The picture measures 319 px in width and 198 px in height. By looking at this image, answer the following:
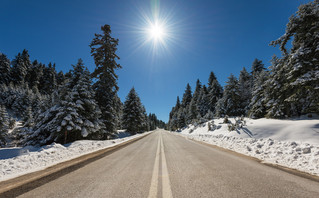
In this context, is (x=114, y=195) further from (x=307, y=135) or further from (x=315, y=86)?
(x=315, y=86)

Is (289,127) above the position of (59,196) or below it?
above

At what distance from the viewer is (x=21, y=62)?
62906mm

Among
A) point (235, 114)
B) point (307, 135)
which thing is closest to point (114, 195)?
point (307, 135)

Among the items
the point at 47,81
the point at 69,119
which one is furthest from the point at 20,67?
the point at 69,119

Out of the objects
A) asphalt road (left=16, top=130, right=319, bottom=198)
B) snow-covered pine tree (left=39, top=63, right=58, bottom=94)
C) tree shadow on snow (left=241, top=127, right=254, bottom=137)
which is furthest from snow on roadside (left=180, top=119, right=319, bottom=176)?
snow-covered pine tree (left=39, top=63, right=58, bottom=94)

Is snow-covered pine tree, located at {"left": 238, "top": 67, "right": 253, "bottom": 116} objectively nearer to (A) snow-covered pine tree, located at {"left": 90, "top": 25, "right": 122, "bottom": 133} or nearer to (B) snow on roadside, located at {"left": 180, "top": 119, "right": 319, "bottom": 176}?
(B) snow on roadside, located at {"left": 180, "top": 119, "right": 319, "bottom": 176}

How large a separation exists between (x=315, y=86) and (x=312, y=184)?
1125cm

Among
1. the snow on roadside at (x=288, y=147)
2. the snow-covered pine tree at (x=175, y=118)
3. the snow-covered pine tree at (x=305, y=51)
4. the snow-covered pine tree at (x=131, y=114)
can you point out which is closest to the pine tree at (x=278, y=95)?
the snow-covered pine tree at (x=305, y=51)

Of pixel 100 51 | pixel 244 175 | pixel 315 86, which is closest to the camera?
pixel 244 175

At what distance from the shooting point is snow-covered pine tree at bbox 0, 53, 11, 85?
5519 centimetres

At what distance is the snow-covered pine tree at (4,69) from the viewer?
5519 cm

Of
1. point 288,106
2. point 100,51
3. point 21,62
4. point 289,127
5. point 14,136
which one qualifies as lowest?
point 14,136

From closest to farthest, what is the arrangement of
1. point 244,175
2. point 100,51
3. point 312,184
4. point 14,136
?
point 312,184, point 244,175, point 100,51, point 14,136

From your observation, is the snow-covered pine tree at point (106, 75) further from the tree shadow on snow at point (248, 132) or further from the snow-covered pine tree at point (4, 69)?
the snow-covered pine tree at point (4, 69)
